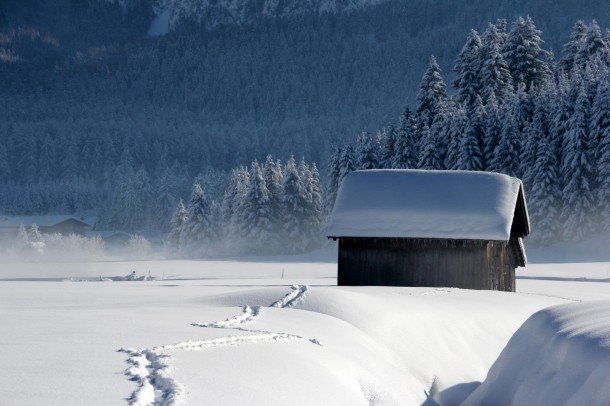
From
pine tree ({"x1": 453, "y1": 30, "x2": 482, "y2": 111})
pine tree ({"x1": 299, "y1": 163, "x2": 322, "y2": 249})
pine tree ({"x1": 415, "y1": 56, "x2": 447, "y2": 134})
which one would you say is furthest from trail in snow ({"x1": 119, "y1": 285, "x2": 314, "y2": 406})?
pine tree ({"x1": 453, "y1": 30, "x2": 482, "y2": 111})

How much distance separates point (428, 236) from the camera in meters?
32.3

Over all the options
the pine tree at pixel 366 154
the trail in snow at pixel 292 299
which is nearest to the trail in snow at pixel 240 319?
the trail in snow at pixel 292 299

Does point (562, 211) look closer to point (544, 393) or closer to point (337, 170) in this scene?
point (337, 170)

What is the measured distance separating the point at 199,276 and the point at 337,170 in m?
26.0

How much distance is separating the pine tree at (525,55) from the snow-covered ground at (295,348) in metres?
60.9

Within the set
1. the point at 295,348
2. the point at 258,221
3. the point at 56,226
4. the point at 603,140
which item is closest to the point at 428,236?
the point at 295,348

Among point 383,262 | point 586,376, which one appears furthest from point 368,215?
point 586,376

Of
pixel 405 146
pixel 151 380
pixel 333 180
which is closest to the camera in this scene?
pixel 151 380

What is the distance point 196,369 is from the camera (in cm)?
1160

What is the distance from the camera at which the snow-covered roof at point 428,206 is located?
1284 inches

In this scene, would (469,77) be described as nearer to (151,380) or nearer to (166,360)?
(166,360)

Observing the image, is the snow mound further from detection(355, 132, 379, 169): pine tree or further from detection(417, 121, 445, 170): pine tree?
detection(355, 132, 379, 169): pine tree

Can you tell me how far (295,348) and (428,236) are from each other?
1857cm

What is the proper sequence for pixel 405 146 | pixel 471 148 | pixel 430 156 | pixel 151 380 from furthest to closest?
pixel 405 146 → pixel 430 156 → pixel 471 148 → pixel 151 380
